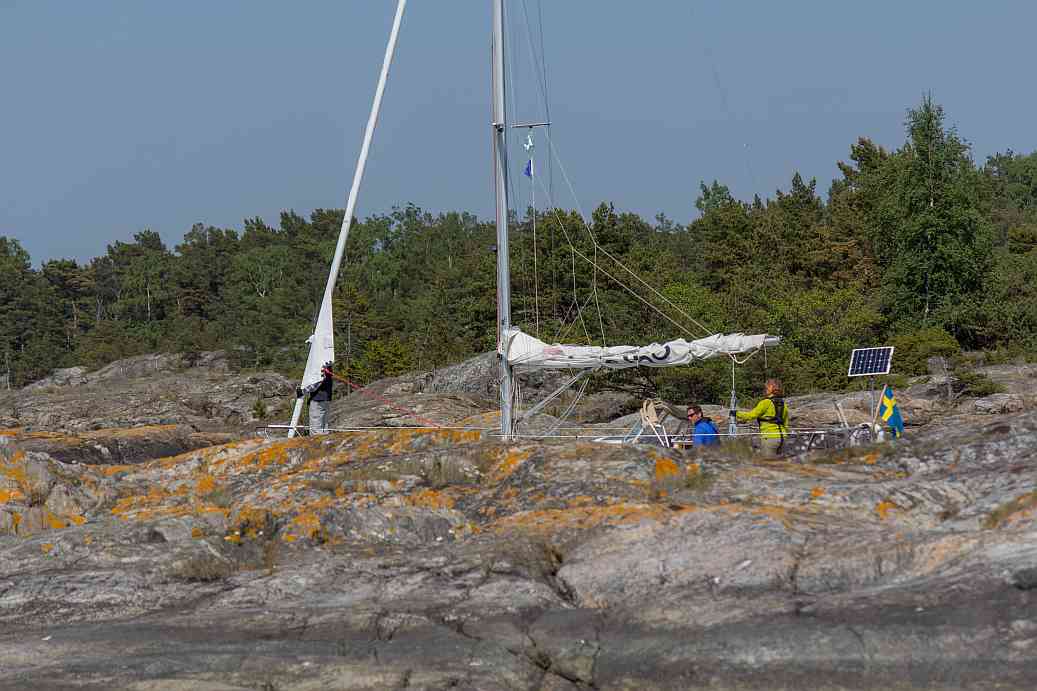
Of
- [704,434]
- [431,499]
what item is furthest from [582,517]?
[704,434]

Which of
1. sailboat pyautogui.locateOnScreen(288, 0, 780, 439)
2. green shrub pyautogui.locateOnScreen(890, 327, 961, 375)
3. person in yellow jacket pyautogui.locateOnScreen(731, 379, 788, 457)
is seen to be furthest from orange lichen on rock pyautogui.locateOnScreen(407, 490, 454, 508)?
green shrub pyautogui.locateOnScreen(890, 327, 961, 375)

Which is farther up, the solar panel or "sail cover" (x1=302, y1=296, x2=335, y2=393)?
"sail cover" (x1=302, y1=296, x2=335, y2=393)

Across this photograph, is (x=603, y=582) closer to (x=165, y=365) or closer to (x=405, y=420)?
(x=405, y=420)

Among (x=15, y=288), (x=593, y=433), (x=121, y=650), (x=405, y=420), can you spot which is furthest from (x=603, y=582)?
(x=15, y=288)

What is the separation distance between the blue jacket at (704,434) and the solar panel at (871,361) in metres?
2.61

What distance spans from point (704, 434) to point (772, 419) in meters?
1.08

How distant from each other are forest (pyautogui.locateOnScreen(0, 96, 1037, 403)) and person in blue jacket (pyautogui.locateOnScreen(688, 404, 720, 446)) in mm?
1652

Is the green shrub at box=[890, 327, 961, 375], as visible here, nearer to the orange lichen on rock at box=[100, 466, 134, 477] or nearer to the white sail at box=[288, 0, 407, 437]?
the white sail at box=[288, 0, 407, 437]

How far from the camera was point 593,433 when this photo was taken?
2527 cm

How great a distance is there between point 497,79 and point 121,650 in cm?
1131

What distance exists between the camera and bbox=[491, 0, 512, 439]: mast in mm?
19844

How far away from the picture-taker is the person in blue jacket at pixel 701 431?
63.1ft

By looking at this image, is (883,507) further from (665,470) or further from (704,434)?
(704,434)

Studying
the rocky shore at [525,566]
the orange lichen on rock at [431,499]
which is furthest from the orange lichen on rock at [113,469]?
the orange lichen on rock at [431,499]
